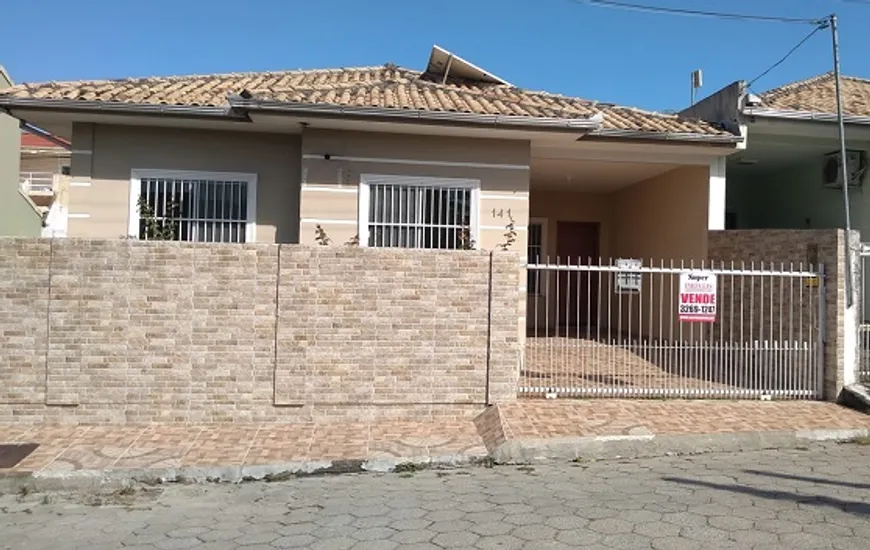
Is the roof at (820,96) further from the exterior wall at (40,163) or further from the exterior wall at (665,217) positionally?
the exterior wall at (40,163)

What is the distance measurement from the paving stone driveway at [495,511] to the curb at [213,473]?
138 millimetres

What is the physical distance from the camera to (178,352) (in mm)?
7188

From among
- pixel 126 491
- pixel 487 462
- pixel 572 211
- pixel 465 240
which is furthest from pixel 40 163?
pixel 487 462

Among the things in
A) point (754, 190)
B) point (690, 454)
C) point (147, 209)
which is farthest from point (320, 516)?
point (754, 190)

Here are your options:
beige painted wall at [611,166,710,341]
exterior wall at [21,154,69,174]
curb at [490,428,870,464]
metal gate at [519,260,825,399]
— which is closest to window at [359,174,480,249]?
metal gate at [519,260,825,399]

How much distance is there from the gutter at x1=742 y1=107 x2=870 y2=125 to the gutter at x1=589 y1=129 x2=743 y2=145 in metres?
0.52

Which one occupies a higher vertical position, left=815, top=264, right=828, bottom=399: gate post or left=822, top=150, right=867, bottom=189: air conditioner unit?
left=822, top=150, right=867, bottom=189: air conditioner unit

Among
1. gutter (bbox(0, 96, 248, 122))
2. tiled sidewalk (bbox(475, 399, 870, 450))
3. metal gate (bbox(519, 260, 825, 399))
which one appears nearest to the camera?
tiled sidewalk (bbox(475, 399, 870, 450))

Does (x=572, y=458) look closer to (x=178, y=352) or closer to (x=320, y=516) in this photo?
(x=320, y=516)

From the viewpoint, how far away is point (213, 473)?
19.7 feet

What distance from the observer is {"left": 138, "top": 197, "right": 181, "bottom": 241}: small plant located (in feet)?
31.1

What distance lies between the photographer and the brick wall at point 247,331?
7066 mm

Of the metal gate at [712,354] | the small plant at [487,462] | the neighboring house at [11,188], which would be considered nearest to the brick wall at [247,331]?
the metal gate at [712,354]

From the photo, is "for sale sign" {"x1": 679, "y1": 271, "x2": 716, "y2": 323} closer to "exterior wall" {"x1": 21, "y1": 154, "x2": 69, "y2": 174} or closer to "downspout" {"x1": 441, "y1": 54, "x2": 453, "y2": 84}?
"downspout" {"x1": 441, "y1": 54, "x2": 453, "y2": 84}
